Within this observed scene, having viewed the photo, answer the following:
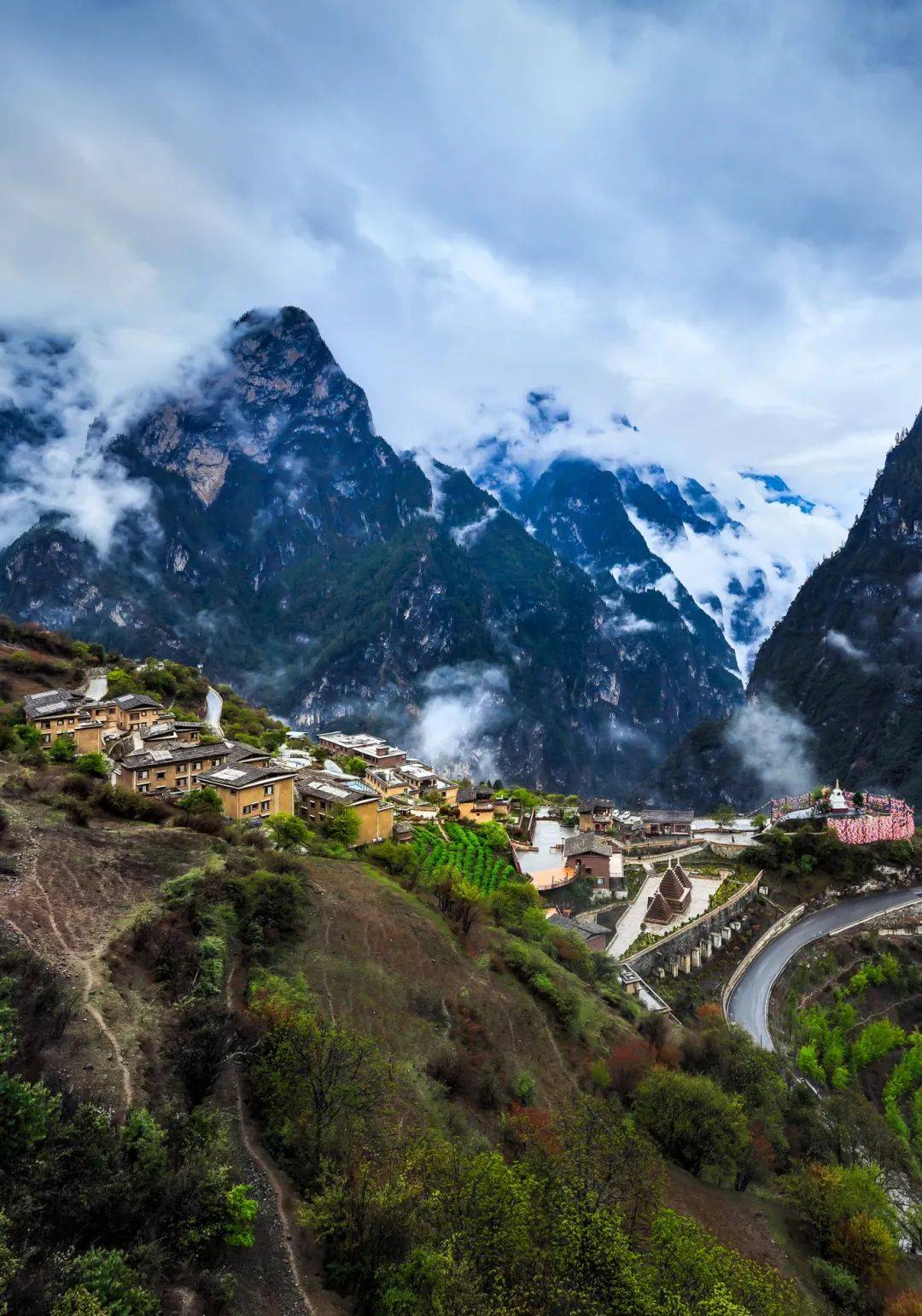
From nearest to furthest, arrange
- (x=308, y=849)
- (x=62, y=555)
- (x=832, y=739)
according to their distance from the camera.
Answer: (x=308, y=849), (x=832, y=739), (x=62, y=555)

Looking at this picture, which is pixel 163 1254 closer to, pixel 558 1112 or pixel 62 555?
pixel 558 1112

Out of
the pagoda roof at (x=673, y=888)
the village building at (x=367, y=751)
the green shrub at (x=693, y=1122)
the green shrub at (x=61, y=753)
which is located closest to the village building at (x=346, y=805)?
the green shrub at (x=61, y=753)

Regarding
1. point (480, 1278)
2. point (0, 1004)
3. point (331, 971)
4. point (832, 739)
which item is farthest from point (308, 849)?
point (832, 739)

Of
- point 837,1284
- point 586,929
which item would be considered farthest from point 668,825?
point 837,1284

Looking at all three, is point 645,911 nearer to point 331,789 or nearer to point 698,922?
point 698,922

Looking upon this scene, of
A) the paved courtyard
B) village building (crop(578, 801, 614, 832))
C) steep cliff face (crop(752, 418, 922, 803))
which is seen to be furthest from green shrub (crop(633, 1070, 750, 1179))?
steep cliff face (crop(752, 418, 922, 803))

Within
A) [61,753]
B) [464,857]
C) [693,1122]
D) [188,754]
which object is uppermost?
[188,754]
